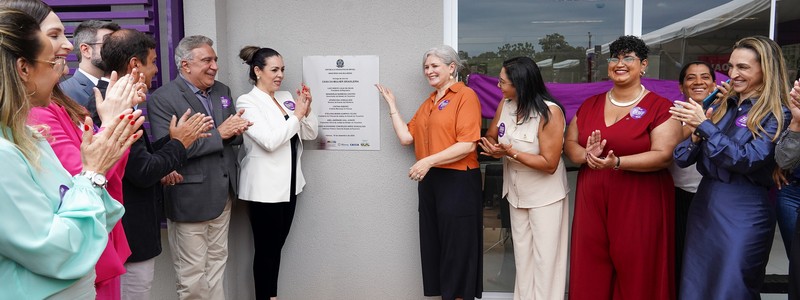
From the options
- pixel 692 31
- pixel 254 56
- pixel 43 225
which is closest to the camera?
pixel 43 225

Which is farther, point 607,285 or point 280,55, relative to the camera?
point 280,55

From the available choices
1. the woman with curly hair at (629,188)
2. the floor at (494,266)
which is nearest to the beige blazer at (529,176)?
the woman with curly hair at (629,188)

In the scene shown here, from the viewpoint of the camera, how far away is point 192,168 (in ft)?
11.1

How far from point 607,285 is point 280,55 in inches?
101

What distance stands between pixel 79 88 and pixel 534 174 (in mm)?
2604

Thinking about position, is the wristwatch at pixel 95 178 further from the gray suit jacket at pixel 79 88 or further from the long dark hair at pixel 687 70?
the long dark hair at pixel 687 70

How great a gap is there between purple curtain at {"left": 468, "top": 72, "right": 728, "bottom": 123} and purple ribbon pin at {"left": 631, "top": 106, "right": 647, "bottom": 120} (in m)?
0.54

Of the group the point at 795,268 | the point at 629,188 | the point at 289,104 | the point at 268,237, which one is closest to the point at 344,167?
the point at 289,104

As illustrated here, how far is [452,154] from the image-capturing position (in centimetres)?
361

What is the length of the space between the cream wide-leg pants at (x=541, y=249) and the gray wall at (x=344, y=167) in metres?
0.83

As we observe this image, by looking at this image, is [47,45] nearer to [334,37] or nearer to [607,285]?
[334,37]

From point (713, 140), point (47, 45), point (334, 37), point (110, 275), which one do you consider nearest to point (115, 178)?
point (110, 275)

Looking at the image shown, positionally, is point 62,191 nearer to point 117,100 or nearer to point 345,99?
point 117,100

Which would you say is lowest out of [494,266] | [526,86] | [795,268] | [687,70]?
[494,266]
